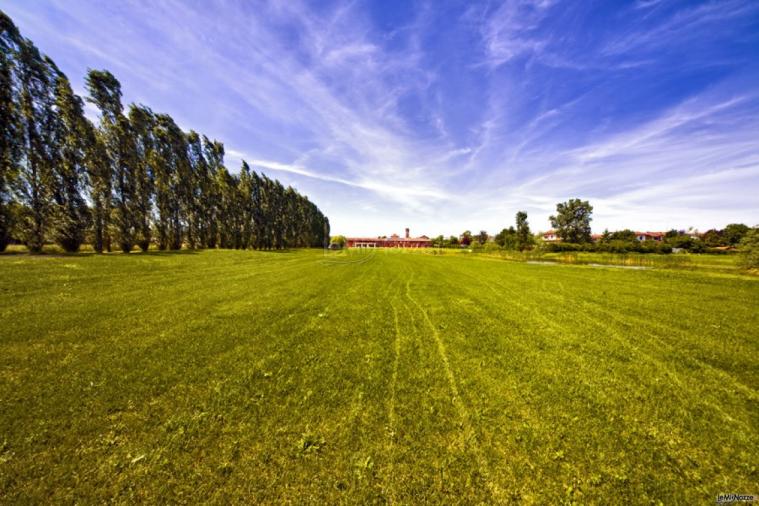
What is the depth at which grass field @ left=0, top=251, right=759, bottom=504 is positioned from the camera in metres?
2.97

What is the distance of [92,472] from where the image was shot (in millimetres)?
2920

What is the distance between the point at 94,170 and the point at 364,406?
114ft

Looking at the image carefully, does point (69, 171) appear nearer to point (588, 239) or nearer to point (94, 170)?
point (94, 170)

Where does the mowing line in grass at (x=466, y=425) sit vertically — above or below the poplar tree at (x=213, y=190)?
below

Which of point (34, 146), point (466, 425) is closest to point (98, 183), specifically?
point (34, 146)

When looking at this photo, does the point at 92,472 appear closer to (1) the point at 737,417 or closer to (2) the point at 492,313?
(1) the point at 737,417

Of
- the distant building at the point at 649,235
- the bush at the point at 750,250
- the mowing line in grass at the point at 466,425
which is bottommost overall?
the mowing line in grass at the point at 466,425

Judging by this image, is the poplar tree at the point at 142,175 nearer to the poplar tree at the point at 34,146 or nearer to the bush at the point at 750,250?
the poplar tree at the point at 34,146

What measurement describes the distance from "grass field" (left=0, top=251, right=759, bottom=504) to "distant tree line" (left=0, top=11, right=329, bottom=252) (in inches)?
782

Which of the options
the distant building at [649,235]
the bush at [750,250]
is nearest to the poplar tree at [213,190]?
the bush at [750,250]

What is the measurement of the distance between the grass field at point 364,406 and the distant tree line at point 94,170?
19.9 metres

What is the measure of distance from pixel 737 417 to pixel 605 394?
185 centimetres

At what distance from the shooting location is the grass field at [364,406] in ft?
9.76

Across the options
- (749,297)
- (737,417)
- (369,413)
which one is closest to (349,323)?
(369,413)
